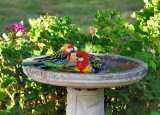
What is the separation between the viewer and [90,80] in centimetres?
286

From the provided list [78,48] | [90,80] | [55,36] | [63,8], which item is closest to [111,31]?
[78,48]

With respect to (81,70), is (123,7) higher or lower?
lower

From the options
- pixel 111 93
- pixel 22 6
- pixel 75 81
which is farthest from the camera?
pixel 22 6

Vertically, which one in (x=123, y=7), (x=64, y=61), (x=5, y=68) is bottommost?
Answer: (x=123, y=7)

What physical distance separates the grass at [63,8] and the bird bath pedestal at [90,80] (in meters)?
6.72

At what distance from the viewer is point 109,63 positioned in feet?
11.7

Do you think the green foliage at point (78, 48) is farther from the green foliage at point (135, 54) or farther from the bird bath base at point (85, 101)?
the bird bath base at point (85, 101)

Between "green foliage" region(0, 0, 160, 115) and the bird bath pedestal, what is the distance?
0.83 ft

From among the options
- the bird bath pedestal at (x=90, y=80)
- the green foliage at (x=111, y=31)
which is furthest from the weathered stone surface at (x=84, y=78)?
the green foliage at (x=111, y=31)

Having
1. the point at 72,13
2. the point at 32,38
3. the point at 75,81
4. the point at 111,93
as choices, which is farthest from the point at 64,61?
the point at 72,13

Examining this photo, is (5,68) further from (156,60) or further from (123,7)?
(123,7)

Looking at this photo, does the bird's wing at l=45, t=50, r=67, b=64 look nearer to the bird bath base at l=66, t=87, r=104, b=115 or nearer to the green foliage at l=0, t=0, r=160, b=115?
the bird bath base at l=66, t=87, r=104, b=115

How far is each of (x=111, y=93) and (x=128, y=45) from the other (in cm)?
48

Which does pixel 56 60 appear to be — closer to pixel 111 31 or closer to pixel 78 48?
pixel 78 48
